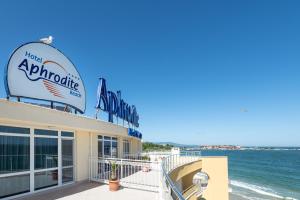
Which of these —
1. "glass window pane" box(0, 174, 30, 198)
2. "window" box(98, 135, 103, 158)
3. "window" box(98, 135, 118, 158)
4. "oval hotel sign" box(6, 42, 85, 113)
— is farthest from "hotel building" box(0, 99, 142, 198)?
"oval hotel sign" box(6, 42, 85, 113)

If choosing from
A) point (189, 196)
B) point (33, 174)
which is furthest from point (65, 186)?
point (189, 196)

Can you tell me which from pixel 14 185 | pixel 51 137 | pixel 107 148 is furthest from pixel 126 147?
pixel 14 185

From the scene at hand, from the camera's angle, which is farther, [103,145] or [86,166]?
[103,145]

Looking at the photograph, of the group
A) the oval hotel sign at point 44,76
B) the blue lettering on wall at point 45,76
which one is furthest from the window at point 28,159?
the blue lettering on wall at point 45,76

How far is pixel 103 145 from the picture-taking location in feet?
49.0

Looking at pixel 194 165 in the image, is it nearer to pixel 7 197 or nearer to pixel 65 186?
pixel 65 186

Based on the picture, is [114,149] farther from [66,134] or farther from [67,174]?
[66,134]

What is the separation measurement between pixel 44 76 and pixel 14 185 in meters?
4.61

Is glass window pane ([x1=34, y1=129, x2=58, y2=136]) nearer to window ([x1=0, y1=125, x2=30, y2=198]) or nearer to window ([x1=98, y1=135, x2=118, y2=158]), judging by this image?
window ([x1=0, y1=125, x2=30, y2=198])

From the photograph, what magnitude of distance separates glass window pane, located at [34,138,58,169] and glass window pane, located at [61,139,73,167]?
52cm

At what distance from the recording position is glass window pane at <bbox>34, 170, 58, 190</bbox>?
31.2 feet

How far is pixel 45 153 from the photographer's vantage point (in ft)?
32.9

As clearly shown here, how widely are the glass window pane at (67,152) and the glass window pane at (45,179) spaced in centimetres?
70

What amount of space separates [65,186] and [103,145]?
14.2 ft
